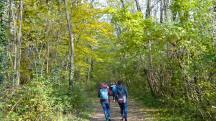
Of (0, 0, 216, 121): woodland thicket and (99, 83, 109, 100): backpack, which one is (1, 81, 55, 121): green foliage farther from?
(99, 83, 109, 100): backpack

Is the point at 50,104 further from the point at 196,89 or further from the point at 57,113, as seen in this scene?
the point at 196,89

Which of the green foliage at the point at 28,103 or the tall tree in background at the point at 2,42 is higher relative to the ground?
the tall tree in background at the point at 2,42

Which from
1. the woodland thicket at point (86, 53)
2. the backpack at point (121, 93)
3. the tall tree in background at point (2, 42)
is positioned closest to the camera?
the woodland thicket at point (86, 53)

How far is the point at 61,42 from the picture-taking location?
26641mm

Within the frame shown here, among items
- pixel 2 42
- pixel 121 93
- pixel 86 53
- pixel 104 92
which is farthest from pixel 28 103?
pixel 86 53

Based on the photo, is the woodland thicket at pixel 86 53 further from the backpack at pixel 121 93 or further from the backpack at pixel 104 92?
the backpack at pixel 121 93

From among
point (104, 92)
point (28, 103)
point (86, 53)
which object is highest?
point (86, 53)

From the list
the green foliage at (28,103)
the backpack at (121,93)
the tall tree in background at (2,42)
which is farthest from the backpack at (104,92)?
the tall tree in background at (2,42)

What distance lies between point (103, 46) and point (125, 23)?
24.3 meters

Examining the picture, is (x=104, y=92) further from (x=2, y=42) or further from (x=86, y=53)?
(x=86, y=53)

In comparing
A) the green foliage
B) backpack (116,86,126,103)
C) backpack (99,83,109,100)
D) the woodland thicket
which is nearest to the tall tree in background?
the woodland thicket

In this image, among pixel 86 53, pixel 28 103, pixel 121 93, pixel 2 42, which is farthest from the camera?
pixel 86 53

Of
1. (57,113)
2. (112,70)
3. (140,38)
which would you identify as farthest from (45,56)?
(112,70)

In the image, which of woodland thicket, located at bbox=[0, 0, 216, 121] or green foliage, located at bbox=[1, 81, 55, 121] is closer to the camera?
green foliage, located at bbox=[1, 81, 55, 121]
